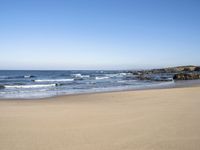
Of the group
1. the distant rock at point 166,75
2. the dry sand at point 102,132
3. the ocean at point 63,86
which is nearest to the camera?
the dry sand at point 102,132

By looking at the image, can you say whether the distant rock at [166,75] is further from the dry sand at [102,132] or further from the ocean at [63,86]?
the dry sand at [102,132]

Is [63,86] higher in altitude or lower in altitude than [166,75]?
higher

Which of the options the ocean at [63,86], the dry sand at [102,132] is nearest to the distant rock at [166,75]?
the ocean at [63,86]

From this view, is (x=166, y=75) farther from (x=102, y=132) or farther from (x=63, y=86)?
(x=102, y=132)

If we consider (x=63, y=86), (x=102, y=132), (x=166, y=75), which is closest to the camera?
(x=102, y=132)

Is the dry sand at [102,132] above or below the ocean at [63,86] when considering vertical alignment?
above

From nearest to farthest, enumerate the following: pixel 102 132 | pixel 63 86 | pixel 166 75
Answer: pixel 102 132
pixel 63 86
pixel 166 75

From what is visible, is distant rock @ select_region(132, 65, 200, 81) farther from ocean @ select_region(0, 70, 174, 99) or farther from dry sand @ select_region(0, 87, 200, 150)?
dry sand @ select_region(0, 87, 200, 150)

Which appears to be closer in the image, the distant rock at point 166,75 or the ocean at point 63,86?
the ocean at point 63,86

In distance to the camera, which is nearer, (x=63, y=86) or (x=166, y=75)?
(x=63, y=86)

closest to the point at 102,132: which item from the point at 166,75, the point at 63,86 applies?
the point at 63,86

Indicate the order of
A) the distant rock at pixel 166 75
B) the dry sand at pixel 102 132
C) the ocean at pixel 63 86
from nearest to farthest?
the dry sand at pixel 102 132 < the ocean at pixel 63 86 < the distant rock at pixel 166 75

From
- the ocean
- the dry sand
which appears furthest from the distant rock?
the dry sand

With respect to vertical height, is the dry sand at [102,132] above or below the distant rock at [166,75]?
above
